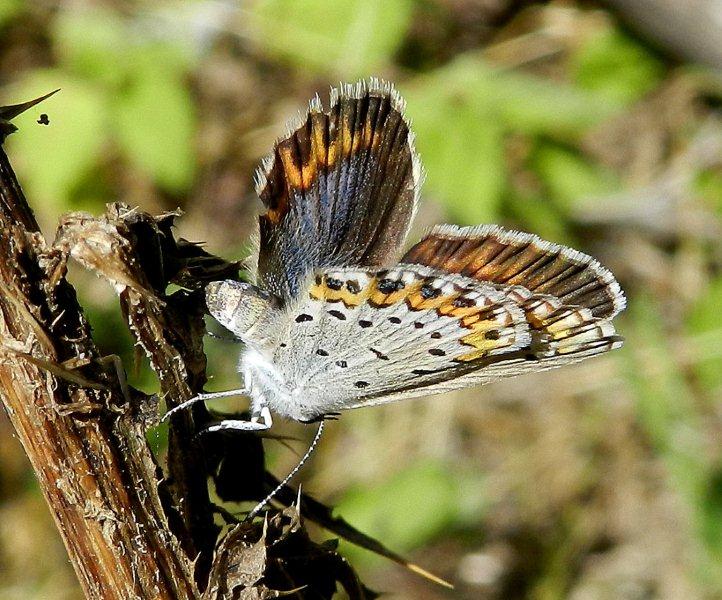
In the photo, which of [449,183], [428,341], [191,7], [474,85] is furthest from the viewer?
[191,7]

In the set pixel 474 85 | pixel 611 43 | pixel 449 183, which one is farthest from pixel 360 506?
pixel 611 43

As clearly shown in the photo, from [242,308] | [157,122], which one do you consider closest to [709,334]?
[157,122]

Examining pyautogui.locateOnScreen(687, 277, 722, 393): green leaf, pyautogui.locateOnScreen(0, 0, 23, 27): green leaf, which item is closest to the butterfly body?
pyautogui.locateOnScreen(687, 277, 722, 393): green leaf

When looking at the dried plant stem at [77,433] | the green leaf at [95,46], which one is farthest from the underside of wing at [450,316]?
the green leaf at [95,46]

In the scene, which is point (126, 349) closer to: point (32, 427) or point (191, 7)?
point (191, 7)

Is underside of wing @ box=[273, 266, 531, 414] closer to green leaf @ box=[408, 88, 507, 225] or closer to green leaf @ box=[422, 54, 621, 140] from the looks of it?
green leaf @ box=[408, 88, 507, 225]

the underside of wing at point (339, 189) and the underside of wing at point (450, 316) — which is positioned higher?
the underside of wing at point (339, 189)

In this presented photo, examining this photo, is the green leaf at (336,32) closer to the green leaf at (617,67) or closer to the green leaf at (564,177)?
the green leaf at (564,177)
